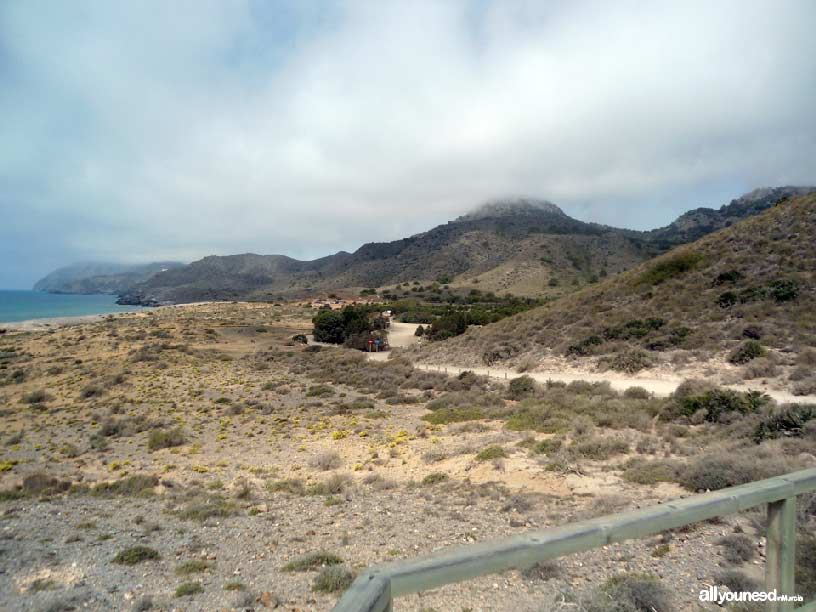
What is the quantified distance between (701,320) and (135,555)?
1078 inches

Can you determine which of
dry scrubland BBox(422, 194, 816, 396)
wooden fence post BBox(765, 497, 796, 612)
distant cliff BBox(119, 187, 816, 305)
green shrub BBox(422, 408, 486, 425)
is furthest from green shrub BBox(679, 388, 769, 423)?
distant cliff BBox(119, 187, 816, 305)

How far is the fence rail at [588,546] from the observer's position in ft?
5.19

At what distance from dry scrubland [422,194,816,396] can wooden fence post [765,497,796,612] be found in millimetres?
17398

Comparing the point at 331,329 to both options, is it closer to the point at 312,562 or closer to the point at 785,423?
the point at 785,423

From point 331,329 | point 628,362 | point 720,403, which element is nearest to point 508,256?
point 331,329

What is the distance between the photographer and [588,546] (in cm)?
185

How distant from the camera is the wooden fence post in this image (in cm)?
227

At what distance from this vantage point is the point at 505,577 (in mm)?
5203

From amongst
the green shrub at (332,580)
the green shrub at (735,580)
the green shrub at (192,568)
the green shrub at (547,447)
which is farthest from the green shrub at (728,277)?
the green shrub at (192,568)

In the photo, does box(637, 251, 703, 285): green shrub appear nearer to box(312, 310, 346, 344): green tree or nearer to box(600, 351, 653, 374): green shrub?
box(600, 351, 653, 374): green shrub

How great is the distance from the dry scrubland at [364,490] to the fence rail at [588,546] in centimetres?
84

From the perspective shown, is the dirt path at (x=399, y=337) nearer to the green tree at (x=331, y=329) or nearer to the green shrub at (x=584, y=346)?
the green tree at (x=331, y=329)

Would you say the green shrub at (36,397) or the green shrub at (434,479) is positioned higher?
the green shrub at (434,479)

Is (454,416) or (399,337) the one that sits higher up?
(399,337)
